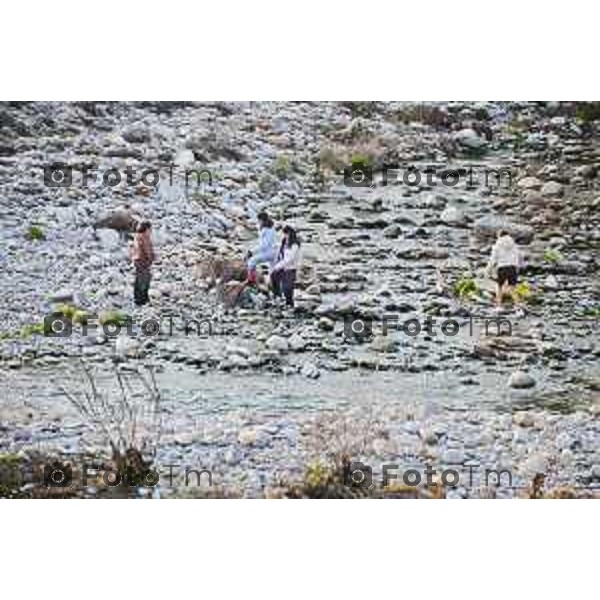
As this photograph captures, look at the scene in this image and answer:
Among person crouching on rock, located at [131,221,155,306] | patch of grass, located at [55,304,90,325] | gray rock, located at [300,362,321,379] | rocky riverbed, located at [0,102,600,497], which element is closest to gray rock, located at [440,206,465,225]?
rocky riverbed, located at [0,102,600,497]

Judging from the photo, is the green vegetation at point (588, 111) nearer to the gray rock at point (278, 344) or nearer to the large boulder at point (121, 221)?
the gray rock at point (278, 344)

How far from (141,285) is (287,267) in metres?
0.47

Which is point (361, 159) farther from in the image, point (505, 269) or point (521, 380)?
point (521, 380)

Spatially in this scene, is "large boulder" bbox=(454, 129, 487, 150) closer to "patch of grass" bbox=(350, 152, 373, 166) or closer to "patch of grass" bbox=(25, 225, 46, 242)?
"patch of grass" bbox=(350, 152, 373, 166)

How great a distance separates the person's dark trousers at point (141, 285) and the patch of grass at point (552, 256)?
4.11ft

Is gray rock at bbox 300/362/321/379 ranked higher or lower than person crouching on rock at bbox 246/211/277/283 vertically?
lower

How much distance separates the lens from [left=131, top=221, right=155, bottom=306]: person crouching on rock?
3.74m

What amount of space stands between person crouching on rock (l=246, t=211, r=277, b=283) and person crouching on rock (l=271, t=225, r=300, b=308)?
25mm

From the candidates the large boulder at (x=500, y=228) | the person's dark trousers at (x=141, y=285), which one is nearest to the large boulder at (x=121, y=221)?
the person's dark trousers at (x=141, y=285)

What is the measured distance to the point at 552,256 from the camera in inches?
147

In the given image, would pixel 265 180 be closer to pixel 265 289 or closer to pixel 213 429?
pixel 265 289

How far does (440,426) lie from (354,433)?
27 centimetres

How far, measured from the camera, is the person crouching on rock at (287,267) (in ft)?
12.3

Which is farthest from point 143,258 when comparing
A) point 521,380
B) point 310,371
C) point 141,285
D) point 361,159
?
point 521,380
